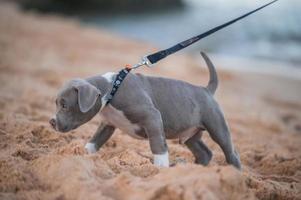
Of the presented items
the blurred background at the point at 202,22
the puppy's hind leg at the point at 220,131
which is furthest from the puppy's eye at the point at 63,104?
the blurred background at the point at 202,22

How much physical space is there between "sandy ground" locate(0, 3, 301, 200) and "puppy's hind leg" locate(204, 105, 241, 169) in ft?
0.80

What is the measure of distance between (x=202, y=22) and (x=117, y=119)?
51.3ft

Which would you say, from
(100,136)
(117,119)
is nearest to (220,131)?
(117,119)

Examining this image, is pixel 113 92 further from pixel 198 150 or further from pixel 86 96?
pixel 198 150

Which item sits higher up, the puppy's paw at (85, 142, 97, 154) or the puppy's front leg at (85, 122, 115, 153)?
the puppy's front leg at (85, 122, 115, 153)

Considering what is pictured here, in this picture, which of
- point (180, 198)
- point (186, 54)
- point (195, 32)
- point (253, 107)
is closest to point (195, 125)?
point (180, 198)

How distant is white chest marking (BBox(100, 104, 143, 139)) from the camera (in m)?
4.02

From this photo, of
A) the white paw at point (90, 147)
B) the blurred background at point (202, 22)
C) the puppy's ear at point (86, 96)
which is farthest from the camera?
the blurred background at point (202, 22)

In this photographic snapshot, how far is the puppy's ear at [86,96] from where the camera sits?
379cm

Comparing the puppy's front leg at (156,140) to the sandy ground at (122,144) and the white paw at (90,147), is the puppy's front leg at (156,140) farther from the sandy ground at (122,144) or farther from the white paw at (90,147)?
the white paw at (90,147)

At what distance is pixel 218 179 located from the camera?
10.4 feet

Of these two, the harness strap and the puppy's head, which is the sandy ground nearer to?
the puppy's head

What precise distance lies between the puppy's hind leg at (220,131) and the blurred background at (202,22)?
860cm

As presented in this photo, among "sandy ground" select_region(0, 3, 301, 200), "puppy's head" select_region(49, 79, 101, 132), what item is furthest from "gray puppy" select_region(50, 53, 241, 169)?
"sandy ground" select_region(0, 3, 301, 200)
